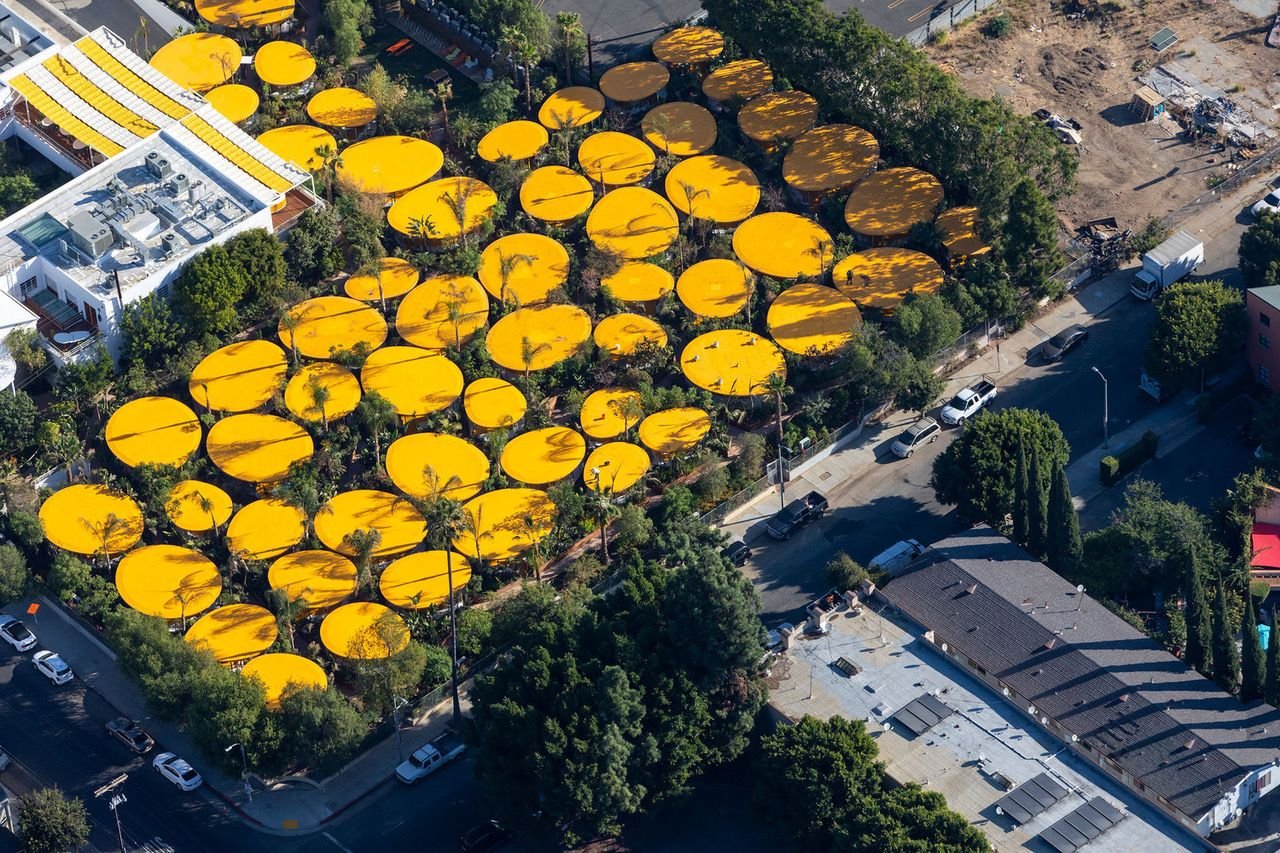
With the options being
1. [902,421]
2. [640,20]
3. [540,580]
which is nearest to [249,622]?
[540,580]

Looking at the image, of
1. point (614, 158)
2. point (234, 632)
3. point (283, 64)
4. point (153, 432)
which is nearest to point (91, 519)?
point (153, 432)

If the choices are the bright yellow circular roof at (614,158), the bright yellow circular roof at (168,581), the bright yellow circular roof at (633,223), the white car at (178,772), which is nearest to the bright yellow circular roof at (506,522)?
the bright yellow circular roof at (168,581)

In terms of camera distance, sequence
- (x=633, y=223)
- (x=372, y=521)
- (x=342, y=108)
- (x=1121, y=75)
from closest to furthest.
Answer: (x=372, y=521) < (x=633, y=223) < (x=342, y=108) < (x=1121, y=75)

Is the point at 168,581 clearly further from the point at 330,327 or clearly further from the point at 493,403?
the point at 493,403

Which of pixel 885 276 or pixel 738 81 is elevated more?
pixel 738 81

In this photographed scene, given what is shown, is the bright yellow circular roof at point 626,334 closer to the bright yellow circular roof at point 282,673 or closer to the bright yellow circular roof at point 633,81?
the bright yellow circular roof at point 633,81

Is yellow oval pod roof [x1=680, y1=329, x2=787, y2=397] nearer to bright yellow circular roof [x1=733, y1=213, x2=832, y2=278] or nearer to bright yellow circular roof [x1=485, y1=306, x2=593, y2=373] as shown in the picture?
bright yellow circular roof [x1=733, y1=213, x2=832, y2=278]
